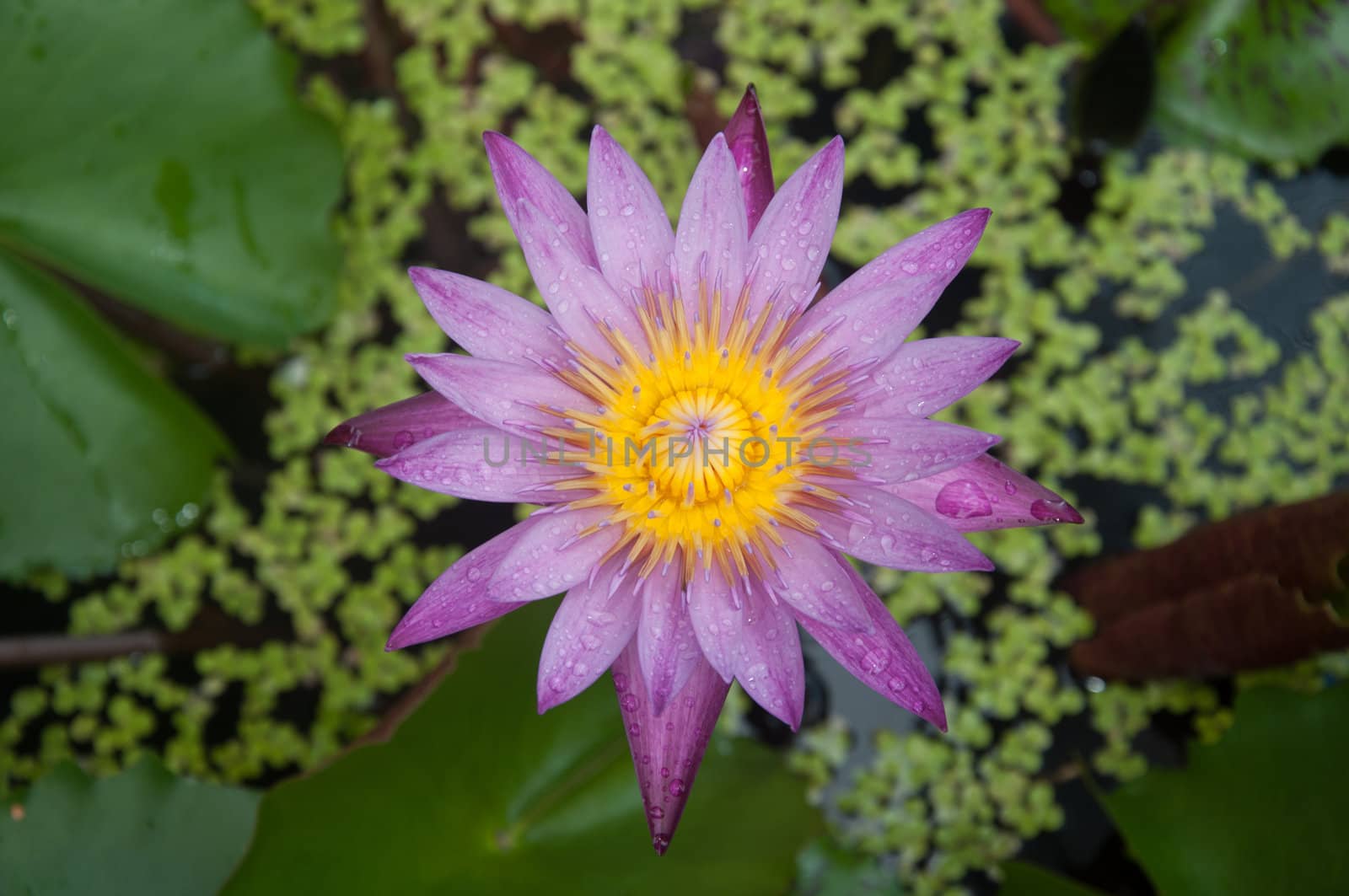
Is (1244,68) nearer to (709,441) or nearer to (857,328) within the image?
(857,328)

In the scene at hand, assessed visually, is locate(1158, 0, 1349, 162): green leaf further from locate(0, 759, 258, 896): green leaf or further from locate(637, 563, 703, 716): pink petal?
locate(0, 759, 258, 896): green leaf

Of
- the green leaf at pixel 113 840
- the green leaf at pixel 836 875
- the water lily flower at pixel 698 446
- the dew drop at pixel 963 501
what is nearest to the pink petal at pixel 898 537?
the water lily flower at pixel 698 446

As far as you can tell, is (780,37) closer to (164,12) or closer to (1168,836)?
(164,12)

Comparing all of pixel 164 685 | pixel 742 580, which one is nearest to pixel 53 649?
pixel 164 685

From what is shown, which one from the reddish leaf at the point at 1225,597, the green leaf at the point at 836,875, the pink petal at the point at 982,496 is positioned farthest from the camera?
the green leaf at the point at 836,875

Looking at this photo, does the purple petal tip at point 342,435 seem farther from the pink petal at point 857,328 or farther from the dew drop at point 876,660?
the dew drop at point 876,660

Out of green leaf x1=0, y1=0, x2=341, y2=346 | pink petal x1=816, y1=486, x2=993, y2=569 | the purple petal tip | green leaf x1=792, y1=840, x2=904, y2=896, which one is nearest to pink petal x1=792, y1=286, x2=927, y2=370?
pink petal x1=816, y1=486, x2=993, y2=569

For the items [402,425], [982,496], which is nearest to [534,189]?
[402,425]
